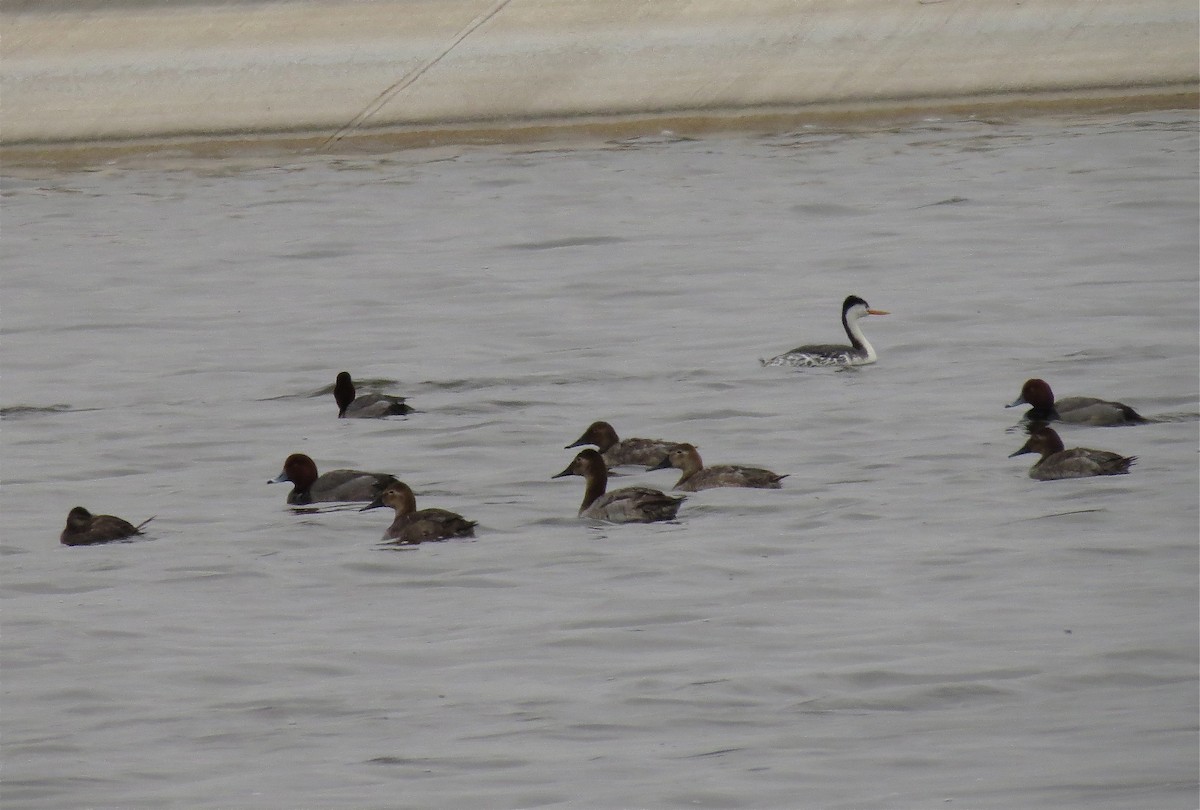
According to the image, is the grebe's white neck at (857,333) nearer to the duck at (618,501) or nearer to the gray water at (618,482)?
the gray water at (618,482)

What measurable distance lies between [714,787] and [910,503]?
4725 millimetres

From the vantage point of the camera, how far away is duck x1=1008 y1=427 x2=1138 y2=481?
13.1 m

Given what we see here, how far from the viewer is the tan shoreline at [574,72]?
2909cm

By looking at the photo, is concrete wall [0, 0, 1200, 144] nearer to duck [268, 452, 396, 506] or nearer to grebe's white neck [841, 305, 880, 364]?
grebe's white neck [841, 305, 880, 364]

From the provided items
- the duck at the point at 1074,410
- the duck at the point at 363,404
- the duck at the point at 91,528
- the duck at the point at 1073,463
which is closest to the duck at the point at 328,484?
the duck at the point at 91,528

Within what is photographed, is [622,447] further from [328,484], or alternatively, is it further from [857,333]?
[857,333]

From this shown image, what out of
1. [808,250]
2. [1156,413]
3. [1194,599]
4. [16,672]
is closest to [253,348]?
[808,250]

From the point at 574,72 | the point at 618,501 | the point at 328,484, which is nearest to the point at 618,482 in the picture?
the point at 618,501

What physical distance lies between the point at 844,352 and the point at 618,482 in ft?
12.6

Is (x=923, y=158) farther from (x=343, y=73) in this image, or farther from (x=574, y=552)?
(x=574, y=552)

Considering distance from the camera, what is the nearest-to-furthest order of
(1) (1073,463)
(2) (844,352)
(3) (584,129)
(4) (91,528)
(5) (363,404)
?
(4) (91,528) → (1) (1073,463) → (5) (363,404) → (2) (844,352) → (3) (584,129)

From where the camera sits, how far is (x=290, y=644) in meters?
10.5

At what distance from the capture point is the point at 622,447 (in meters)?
14.1

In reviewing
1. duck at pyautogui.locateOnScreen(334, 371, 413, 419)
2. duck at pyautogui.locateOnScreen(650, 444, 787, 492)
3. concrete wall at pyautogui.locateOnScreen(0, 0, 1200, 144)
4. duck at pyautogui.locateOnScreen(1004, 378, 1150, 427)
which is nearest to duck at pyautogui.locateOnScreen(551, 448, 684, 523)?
duck at pyautogui.locateOnScreen(650, 444, 787, 492)
